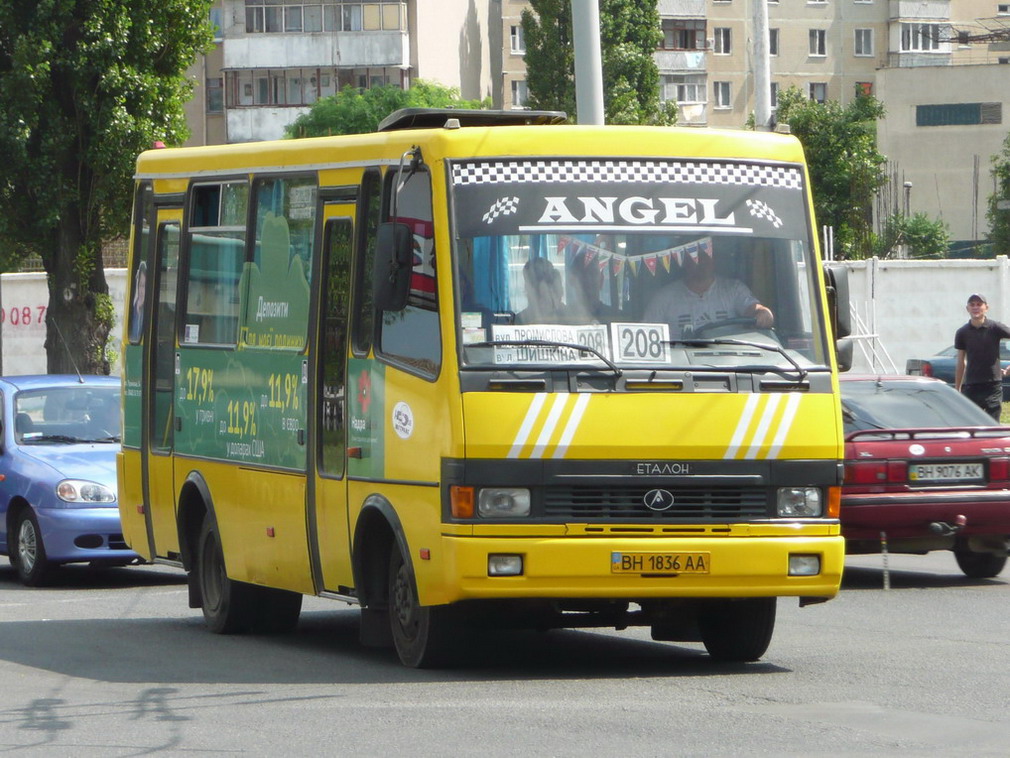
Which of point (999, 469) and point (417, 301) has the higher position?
point (417, 301)

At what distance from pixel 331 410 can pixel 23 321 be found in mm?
29594

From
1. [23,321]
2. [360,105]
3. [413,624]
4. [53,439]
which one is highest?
[360,105]

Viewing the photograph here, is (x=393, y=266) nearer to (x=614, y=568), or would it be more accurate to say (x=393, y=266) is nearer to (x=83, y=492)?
(x=614, y=568)

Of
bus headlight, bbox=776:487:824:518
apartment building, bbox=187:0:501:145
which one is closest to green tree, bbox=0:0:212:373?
bus headlight, bbox=776:487:824:518

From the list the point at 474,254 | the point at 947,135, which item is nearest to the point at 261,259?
the point at 474,254

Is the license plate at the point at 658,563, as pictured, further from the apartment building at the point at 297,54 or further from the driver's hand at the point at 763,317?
the apartment building at the point at 297,54

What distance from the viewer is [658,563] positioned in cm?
941

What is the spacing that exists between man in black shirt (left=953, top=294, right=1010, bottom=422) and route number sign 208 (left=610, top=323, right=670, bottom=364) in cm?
1156

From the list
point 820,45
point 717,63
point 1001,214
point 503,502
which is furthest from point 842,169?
point 503,502

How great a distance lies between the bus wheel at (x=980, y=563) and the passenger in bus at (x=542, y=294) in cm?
634

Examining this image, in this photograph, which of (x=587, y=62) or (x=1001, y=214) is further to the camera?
(x=1001, y=214)

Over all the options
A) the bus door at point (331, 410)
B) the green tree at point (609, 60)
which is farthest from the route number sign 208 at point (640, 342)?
the green tree at point (609, 60)

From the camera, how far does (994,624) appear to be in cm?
1206

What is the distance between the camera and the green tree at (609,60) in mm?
77875
